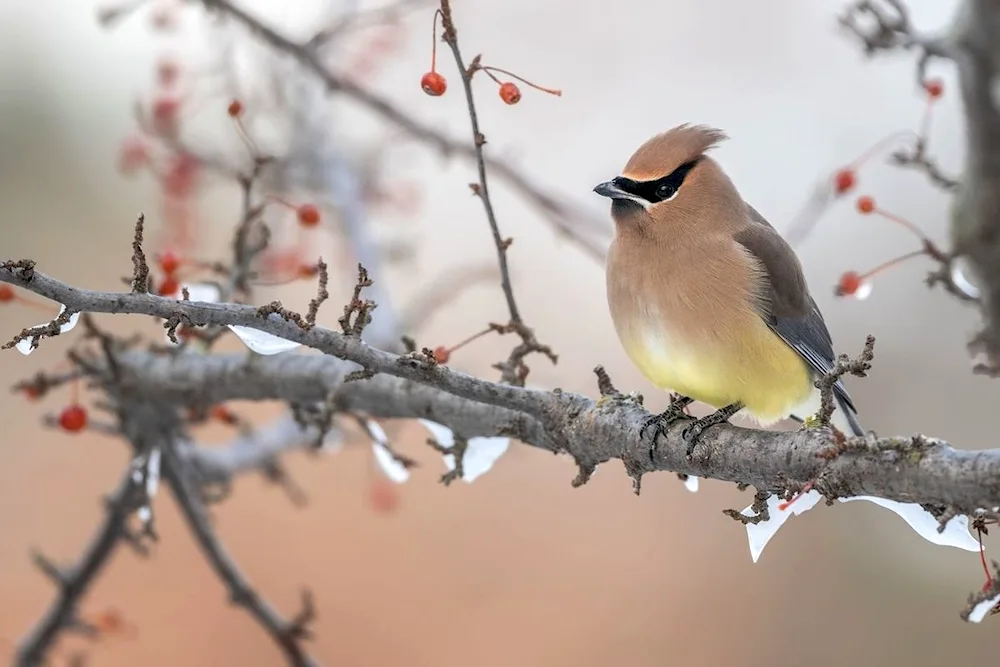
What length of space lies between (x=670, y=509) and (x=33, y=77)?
3376 millimetres

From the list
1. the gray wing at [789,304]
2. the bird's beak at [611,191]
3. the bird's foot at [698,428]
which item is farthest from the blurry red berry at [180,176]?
the bird's foot at [698,428]

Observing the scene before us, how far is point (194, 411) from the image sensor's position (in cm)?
239

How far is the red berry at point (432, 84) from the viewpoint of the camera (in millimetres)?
1735

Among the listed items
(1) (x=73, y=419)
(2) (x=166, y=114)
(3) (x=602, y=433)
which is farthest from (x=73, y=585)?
(3) (x=602, y=433)

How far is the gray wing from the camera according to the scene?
2197 millimetres

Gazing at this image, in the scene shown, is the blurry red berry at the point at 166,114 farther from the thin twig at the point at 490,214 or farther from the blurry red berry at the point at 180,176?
the thin twig at the point at 490,214

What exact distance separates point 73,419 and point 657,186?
1285 mm

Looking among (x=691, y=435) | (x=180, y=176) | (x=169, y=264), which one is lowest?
(x=691, y=435)

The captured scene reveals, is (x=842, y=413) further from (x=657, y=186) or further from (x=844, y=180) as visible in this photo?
(x=657, y=186)

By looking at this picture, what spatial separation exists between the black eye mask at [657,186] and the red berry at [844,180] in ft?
1.01

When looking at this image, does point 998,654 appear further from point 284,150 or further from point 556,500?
point 284,150

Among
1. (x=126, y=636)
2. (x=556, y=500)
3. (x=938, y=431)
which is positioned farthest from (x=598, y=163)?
(x=126, y=636)

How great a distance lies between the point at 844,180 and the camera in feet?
7.51

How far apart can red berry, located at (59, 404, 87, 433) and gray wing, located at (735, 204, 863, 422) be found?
1390mm
